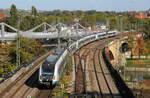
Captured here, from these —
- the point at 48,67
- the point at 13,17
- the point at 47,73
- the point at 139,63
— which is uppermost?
the point at 13,17

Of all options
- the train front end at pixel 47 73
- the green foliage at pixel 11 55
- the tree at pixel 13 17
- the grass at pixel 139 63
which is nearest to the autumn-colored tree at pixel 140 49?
the grass at pixel 139 63

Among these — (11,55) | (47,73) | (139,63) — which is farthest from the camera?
(139,63)

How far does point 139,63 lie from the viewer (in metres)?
57.1

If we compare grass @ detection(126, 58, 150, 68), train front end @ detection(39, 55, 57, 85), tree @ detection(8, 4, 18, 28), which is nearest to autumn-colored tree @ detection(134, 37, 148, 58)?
grass @ detection(126, 58, 150, 68)

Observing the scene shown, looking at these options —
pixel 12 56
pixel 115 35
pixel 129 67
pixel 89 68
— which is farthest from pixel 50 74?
pixel 115 35

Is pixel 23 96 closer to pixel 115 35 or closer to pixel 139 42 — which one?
pixel 139 42

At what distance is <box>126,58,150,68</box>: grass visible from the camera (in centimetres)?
5541

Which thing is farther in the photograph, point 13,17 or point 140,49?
point 13,17

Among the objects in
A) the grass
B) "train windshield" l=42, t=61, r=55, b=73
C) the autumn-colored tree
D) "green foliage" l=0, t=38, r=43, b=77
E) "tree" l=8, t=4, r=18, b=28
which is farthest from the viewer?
"tree" l=8, t=4, r=18, b=28

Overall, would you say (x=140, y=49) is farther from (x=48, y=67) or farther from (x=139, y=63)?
(x=48, y=67)

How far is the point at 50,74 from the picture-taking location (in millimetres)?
16531

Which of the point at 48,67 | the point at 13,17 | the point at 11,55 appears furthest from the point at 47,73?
the point at 13,17

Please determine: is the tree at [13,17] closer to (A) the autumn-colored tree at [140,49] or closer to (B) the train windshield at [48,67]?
(A) the autumn-colored tree at [140,49]

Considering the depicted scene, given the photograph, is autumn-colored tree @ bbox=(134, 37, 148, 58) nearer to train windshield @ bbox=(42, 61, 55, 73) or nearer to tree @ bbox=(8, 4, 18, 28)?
tree @ bbox=(8, 4, 18, 28)
